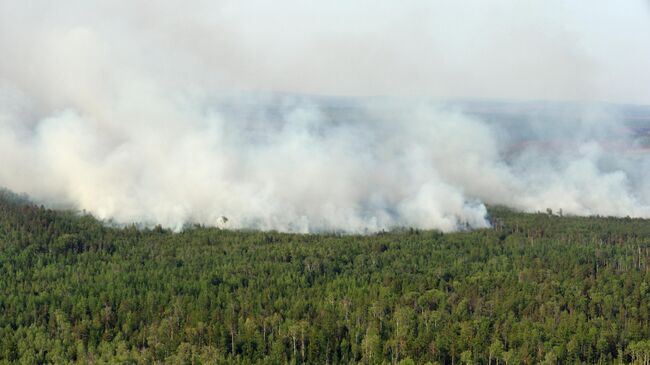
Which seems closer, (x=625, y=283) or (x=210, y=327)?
(x=210, y=327)

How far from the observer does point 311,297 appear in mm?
104062

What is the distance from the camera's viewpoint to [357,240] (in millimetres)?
149125

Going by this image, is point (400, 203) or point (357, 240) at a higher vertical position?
point (400, 203)

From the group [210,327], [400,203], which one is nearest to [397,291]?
[210,327]

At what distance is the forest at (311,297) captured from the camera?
85438 mm

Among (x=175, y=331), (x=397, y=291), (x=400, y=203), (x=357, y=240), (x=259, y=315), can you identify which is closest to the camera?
(x=175, y=331)

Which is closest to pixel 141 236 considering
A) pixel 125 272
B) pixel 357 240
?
pixel 125 272

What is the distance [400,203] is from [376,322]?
321ft

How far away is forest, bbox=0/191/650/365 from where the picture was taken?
3364 inches

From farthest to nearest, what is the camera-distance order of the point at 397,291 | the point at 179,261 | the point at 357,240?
the point at 357,240 < the point at 179,261 < the point at 397,291

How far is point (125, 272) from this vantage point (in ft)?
378

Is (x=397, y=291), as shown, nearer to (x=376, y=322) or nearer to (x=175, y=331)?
(x=376, y=322)

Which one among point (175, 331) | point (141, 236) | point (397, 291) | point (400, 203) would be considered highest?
point (400, 203)

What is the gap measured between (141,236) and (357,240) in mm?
45011
